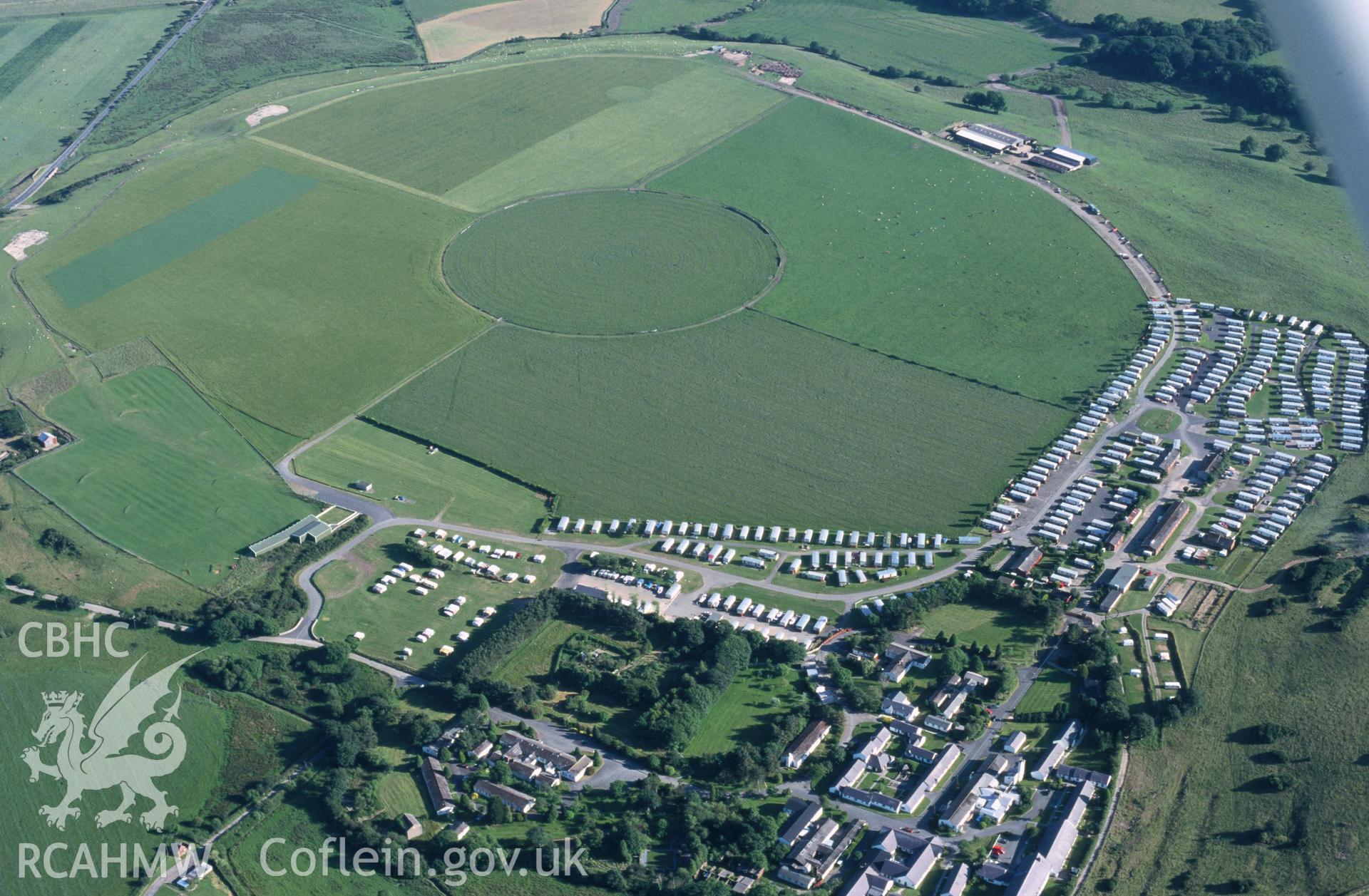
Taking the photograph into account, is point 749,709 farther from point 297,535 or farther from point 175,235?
point 175,235

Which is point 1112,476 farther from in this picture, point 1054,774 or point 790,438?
point 1054,774

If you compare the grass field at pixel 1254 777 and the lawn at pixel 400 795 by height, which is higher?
the grass field at pixel 1254 777

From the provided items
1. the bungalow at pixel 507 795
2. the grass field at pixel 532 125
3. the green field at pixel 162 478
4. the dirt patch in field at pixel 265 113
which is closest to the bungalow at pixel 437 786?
the bungalow at pixel 507 795

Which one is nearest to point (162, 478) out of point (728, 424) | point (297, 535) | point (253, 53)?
point (297, 535)

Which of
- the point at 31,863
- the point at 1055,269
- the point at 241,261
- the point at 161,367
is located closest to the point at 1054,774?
the point at 31,863

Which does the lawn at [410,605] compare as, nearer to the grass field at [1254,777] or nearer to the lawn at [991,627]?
the lawn at [991,627]
